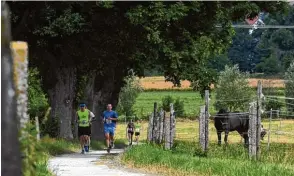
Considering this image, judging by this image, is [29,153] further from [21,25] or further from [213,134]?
[213,134]

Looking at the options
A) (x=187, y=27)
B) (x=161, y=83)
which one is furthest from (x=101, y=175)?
(x=161, y=83)

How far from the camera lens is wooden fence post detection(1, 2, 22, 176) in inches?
171

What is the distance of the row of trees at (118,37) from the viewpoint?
3045 centimetres

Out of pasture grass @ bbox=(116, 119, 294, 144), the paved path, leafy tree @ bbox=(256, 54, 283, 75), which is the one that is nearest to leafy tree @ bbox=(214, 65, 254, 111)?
pasture grass @ bbox=(116, 119, 294, 144)

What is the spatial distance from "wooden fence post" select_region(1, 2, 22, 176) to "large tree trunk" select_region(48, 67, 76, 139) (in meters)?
31.4

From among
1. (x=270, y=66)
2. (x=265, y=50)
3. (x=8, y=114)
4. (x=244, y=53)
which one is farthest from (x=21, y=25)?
(x=244, y=53)

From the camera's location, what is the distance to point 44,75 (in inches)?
1471

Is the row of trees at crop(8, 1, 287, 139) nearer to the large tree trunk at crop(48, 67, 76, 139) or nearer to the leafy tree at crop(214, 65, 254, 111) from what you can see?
the large tree trunk at crop(48, 67, 76, 139)

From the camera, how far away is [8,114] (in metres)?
4.35

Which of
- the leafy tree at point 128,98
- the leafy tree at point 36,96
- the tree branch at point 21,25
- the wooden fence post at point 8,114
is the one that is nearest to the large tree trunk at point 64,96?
the leafy tree at point 36,96

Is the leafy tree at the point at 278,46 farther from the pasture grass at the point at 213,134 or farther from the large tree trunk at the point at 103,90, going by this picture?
the large tree trunk at the point at 103,90

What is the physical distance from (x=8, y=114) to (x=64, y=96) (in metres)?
32.3

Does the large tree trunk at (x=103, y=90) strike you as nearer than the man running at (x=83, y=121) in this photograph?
No

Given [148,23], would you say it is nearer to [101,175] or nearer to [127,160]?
[127,160]
